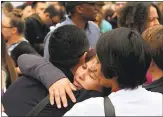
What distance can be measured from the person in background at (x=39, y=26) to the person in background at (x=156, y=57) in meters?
2.40

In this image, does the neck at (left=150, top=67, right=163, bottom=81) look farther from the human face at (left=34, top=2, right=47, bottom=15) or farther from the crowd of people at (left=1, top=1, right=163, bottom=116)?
the human face at (left=34, top=2, right=47, bottom=15)

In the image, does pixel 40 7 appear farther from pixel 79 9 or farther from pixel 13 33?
pixel 79 9

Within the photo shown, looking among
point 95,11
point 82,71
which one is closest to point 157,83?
point 82,71

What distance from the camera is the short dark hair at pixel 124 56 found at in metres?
1.48

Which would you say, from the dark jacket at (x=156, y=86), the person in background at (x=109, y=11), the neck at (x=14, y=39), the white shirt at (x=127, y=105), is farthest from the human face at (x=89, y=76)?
the person in background at (x=109, y=11)

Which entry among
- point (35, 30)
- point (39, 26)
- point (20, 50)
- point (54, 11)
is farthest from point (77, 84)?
point (54, 11)

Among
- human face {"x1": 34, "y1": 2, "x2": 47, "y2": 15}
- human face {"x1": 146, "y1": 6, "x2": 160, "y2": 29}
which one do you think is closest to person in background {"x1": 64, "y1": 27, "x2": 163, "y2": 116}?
human face {"x1": 146, "y1": 6, "x2": 160, "y2": 29}

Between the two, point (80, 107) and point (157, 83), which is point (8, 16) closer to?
point (157, 83)

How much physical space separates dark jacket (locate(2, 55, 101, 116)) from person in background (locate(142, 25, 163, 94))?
1.10 ft

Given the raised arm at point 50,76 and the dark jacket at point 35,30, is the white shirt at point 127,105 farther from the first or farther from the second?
the dark jacket at point 35,30

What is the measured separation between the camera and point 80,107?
4.68 feet

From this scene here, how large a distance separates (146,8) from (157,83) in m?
1.60

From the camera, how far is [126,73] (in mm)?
1506

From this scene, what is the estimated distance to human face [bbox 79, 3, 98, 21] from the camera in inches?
142
